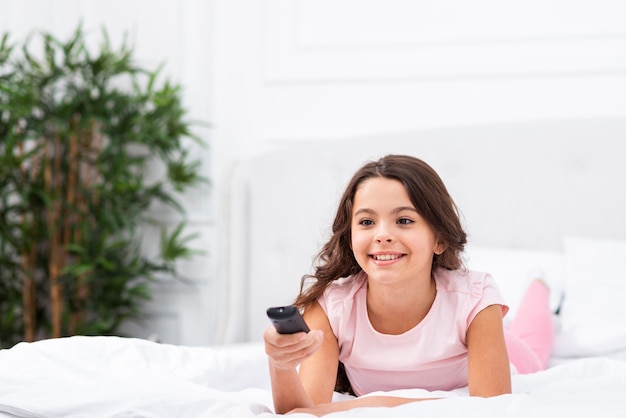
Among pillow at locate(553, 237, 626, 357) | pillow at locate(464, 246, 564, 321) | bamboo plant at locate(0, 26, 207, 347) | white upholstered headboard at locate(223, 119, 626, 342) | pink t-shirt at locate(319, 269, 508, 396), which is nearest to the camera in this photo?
pink t-shirt at locate(319, 269, 508, 396)

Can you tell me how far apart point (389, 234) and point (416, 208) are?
0.07 metres

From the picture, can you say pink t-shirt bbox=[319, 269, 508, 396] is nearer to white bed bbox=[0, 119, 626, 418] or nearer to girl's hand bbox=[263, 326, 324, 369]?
white bed bbox=[0, 119, 626, 418]

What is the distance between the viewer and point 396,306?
1.44m

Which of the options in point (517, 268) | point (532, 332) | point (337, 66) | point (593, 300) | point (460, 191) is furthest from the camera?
point (337, 66)

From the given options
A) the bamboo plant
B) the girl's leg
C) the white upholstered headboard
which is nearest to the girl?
the girl's leg

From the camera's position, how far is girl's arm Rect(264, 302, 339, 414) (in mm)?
1167

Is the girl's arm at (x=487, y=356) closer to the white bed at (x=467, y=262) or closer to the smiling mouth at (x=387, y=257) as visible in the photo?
the white bed at (x=467, y=262)

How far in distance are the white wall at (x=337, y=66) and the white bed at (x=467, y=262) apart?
0.44 feet

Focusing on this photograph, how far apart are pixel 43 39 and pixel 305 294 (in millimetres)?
2184

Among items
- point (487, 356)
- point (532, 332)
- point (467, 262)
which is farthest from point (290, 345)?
point (467, 262)

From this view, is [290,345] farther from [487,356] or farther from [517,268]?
[517,268]

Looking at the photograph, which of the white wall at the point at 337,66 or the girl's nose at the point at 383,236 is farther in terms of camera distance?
the white wall at the point at 337,66

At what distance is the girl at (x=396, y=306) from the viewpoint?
133 centimetres

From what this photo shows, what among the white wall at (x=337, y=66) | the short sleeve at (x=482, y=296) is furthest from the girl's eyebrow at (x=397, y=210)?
the white wall at (x=337, y=66)
